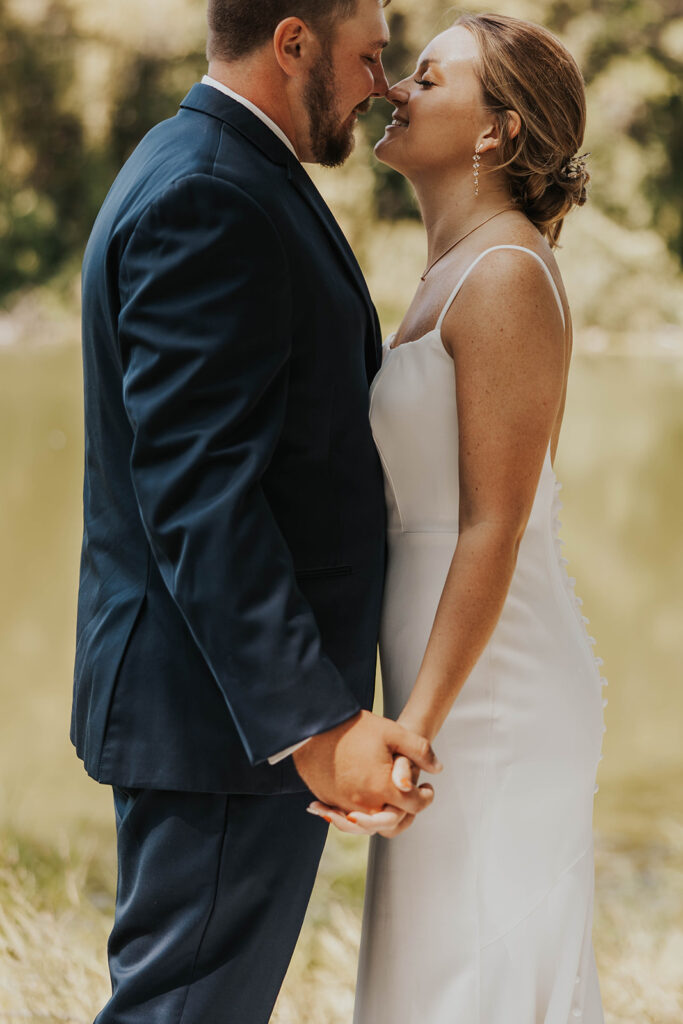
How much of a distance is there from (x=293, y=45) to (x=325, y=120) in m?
0.09

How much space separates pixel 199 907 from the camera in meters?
1.18

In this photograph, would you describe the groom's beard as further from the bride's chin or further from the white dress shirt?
the bride's chin

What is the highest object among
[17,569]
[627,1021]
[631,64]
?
[631,64]

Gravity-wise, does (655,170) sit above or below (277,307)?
below

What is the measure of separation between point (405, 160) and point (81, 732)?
832 millimetres

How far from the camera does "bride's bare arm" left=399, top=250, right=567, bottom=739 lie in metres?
1.25

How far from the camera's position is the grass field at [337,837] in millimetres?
2182

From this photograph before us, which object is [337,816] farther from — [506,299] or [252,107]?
[252,107]

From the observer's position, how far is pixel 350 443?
123cm

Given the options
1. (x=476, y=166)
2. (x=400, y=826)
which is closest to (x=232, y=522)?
(x=400, y=826)

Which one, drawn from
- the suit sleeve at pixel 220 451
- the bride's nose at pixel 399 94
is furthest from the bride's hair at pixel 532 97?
the suit sleeve at pixel 220 451

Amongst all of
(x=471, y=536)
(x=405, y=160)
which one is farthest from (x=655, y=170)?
(x=471, y=536)

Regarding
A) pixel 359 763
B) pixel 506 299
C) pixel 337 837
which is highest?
pixel 506 299

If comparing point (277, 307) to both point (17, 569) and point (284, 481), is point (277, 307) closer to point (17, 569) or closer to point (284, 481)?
point (284, 481)
